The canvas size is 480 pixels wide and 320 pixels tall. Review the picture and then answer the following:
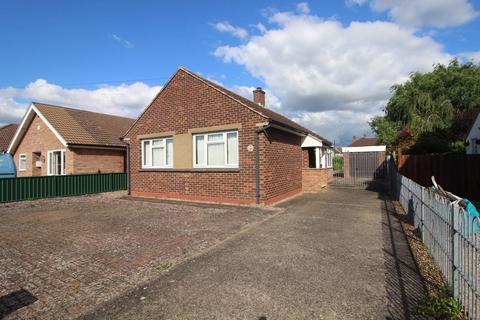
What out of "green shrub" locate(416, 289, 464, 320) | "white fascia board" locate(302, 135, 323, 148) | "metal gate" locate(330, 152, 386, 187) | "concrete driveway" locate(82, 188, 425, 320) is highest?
"white fascia board" locate(302, 135, 323, 148)

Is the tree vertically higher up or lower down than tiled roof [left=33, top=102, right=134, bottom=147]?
Result: higher up

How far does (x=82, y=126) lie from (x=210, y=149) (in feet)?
42.1

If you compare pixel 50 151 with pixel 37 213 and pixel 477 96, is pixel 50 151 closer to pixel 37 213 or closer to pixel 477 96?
pixel 37 213

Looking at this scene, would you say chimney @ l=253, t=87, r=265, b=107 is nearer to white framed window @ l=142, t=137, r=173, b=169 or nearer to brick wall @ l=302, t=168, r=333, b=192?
brick wall @ l=302, t=168, r=333, b=192

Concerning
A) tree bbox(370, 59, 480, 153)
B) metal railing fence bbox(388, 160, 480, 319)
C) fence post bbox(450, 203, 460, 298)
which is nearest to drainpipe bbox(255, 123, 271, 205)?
metal railing fence bbox(388, 160, 480, 319)

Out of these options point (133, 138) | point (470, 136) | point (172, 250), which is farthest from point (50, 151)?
point (470, 136)

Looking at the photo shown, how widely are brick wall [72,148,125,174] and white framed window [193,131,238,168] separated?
986cm

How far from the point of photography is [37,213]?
10.3m

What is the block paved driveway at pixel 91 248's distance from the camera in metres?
3.88

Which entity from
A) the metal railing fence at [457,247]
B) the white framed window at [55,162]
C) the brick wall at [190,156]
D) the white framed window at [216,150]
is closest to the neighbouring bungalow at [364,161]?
the brick wall at [190,156]

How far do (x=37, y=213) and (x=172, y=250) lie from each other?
757 centimetres

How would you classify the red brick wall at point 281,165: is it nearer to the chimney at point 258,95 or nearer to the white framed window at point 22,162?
the chimney at point 258,95

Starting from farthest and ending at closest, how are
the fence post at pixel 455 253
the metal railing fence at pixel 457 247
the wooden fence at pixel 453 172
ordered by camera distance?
1. the wooden fence at pixel 453 172
2. the fence post at pixel 455 253
3. the metal railing fence at pixel 457 247

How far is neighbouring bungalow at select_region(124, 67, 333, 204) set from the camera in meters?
10.7
